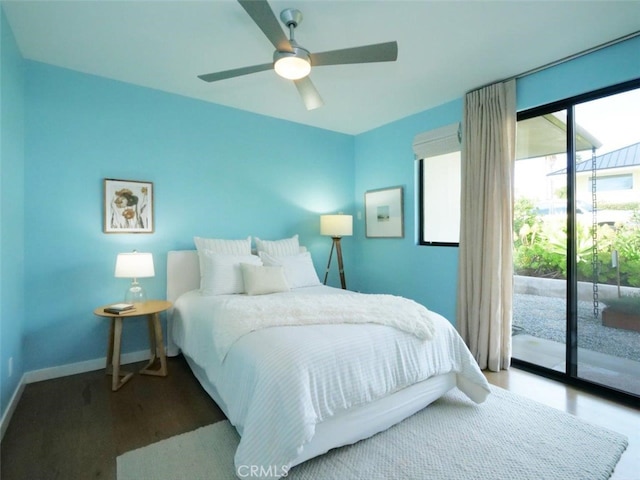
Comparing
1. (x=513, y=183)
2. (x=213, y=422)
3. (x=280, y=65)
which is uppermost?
(x=280, y=65)

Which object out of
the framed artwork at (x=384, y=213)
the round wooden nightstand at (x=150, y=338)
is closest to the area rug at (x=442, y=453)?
the round wooden nightstand at (x=150, y=338)

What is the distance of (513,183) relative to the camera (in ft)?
9.43

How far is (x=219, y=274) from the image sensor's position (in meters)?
2.98

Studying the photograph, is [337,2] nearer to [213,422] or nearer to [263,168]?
[263,168]

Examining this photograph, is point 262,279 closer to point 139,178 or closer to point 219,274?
point 219,274

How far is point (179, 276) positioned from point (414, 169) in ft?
9.45

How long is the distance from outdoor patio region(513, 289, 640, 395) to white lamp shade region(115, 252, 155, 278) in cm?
338

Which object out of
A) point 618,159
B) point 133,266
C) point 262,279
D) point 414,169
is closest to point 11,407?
point 133,266

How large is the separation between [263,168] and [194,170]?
82 cm

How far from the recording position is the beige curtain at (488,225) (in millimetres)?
2877

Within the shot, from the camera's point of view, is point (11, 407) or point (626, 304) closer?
point (11, 407)

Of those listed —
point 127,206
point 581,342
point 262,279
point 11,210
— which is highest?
point 127,206

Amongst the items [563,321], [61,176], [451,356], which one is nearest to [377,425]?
[451,356]

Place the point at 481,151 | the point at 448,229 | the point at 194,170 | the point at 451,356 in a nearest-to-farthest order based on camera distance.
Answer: the point at 451,356, the point at 481,151, the point at 194,170, the point at 448,229
